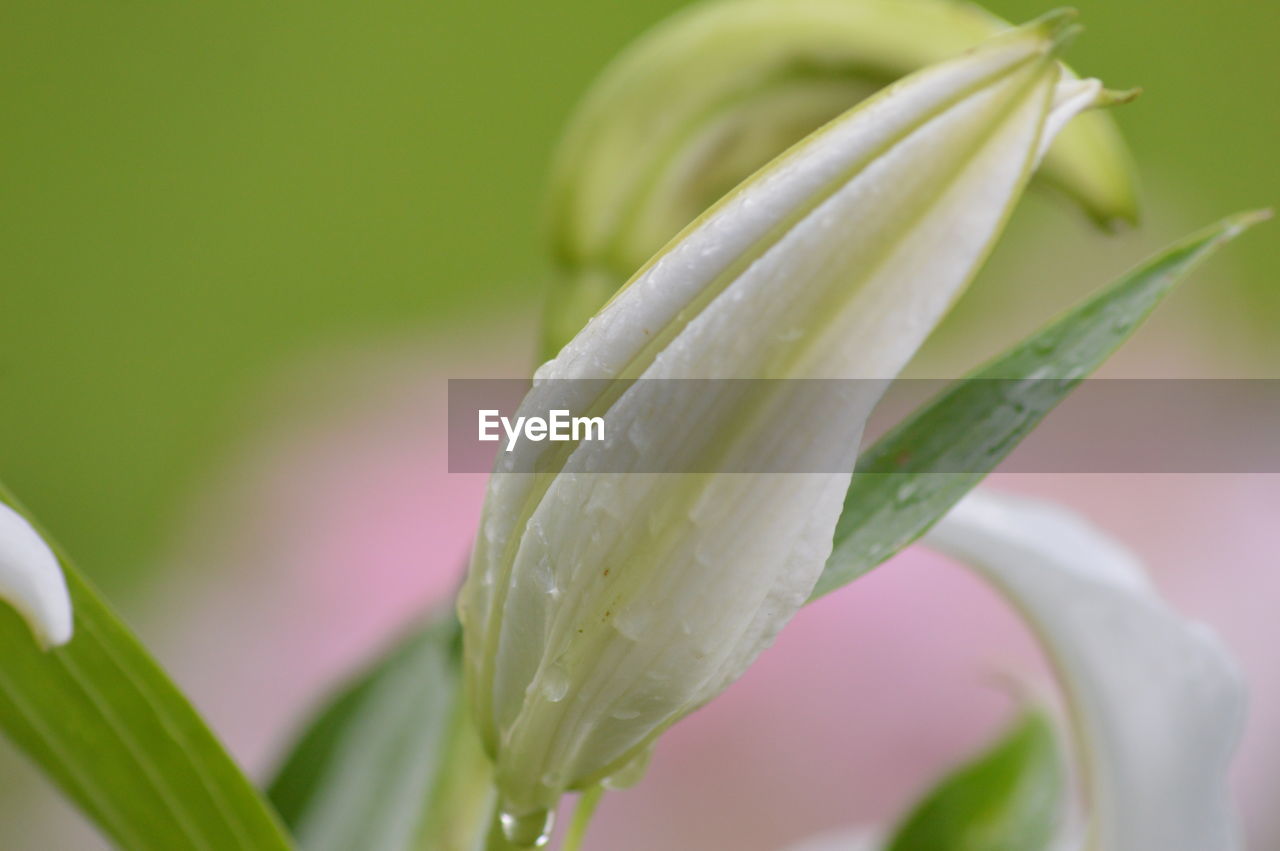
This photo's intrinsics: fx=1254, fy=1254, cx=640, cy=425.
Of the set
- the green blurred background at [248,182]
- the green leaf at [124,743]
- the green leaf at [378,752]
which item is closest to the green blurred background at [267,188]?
the green blurred background at [248,182]

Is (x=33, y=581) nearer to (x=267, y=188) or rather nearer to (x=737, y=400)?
(x=737, y=400)

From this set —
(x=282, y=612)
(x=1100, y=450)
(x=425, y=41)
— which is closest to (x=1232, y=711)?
(x=282, y=612)

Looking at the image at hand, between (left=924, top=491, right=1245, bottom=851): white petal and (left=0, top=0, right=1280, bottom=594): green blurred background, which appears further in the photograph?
(left=0, top=0, right=1280, bottom=594): green blurred background

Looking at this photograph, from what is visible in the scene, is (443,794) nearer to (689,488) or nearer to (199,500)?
(689,488)

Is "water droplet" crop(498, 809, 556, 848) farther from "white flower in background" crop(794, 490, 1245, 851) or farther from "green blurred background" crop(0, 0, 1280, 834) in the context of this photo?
"green blurred background" crop(0, 0, 1280, 834)

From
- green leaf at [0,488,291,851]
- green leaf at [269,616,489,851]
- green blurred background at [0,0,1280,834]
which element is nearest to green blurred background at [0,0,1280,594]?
green blurred background at [0,0,1280,834]

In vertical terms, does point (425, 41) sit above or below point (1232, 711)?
above
